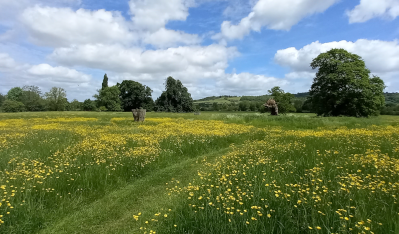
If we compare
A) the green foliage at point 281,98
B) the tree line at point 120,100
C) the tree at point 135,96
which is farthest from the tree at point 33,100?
the green foliage at point 281,98

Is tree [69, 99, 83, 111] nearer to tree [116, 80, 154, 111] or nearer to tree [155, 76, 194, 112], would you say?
tree [116, 80, 154, 111]

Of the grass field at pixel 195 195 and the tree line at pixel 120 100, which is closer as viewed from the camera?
the grass field at pixel 195 195

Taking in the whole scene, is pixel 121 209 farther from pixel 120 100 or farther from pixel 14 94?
pixel 14 94

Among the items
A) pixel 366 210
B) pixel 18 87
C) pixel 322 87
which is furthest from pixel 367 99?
pixel 18 87

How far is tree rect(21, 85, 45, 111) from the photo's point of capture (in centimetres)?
8229

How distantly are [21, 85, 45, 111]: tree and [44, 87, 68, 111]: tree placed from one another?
2638mm

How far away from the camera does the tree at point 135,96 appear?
8475 cm

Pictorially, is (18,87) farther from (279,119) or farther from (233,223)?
(233,223)

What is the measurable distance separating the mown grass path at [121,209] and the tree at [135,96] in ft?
257

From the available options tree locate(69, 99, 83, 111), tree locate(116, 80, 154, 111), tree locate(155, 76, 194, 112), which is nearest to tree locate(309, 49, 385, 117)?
tree locate(155, 76, 194, 112)

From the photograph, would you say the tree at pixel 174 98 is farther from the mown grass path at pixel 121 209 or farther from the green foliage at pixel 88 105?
the mown grass path at pixel 121 209

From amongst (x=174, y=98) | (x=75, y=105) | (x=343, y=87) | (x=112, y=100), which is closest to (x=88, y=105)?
(x=75, y=105)

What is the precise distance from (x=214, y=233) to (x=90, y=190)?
4.42 meters

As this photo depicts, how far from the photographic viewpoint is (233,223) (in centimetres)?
391
